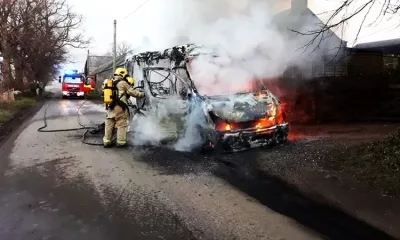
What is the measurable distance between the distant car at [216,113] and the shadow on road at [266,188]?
362 millimetres

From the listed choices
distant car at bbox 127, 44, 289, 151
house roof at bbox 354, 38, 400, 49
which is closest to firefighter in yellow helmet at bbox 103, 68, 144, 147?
distant car at bbox 127, 44, 289, 151

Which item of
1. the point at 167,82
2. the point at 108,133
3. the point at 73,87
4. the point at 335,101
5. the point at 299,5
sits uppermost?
the point at 299,5

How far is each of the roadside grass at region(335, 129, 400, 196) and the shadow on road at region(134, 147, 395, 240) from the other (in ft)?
3.40

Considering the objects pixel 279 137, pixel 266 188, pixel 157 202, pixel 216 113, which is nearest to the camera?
pixel 157 202

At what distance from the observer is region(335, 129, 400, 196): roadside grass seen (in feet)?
17.1

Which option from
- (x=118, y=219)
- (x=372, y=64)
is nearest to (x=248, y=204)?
(x=118, y=219)

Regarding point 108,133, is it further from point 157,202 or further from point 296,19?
point 296,19

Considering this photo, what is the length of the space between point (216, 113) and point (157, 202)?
2745 mm

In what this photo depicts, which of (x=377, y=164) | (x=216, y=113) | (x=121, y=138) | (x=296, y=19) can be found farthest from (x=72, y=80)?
(x=377, y=164)

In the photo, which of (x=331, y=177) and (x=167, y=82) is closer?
(x=331, y=177)

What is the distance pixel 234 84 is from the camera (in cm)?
823

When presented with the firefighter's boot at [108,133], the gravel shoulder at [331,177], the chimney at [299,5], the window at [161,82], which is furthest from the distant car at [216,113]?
the chimney at [299,5]

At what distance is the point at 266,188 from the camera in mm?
5426

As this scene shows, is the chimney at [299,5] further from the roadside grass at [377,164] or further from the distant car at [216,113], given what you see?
the roadside grass at [377,164]
